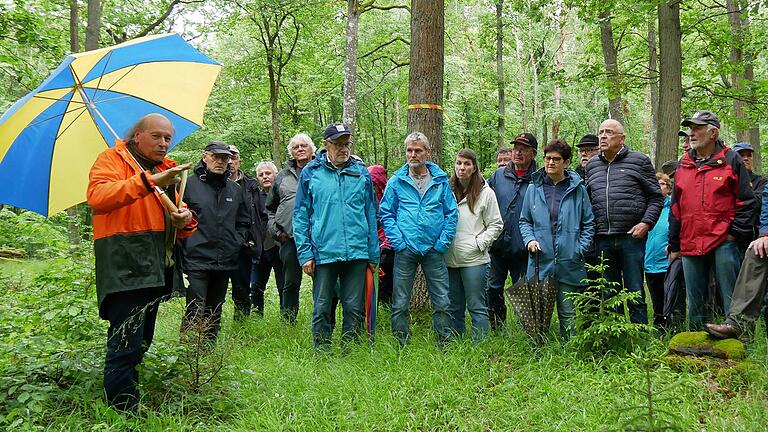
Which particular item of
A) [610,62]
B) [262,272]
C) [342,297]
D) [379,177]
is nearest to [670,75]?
[610,62]

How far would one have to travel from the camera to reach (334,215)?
491 centimetres

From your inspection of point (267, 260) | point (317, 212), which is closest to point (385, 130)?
point (267, 260)

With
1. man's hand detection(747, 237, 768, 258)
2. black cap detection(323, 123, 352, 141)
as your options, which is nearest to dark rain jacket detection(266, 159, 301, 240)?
black cap detection(323, 123, 352, 141)

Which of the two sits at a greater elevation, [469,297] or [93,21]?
[93,21]

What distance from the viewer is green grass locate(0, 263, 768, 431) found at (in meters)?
3.47

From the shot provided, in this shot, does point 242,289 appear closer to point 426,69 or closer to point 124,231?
point 124,231

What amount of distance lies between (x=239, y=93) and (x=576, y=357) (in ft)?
66.0

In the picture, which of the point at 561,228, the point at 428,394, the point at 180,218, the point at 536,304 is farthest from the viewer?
the point at 561,228

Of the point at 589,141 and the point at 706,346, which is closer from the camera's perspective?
the point at 706,346

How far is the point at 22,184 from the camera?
389 cm

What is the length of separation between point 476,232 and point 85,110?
10.9ft

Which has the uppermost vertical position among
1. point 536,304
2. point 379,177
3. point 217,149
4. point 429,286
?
point 217,149

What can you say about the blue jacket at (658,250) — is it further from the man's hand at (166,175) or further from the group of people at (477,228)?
the man's hand at (166,175)

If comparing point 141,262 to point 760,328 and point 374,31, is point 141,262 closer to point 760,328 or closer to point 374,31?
point 760,328
